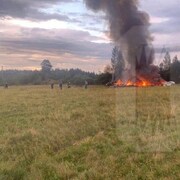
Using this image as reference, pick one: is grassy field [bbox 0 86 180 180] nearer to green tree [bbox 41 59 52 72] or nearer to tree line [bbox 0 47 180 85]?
tree line [bbox 0 47 180 85]

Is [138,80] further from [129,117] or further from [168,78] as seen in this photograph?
[129,117]

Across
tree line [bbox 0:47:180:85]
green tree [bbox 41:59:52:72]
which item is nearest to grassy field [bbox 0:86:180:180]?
tree line [bbox 0:47:180:85]

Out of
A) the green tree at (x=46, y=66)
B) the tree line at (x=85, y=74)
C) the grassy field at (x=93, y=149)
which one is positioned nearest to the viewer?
the grassy field at (x=93, y=149)

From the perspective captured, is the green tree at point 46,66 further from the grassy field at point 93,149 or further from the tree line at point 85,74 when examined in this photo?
the grassy field at point 93,149

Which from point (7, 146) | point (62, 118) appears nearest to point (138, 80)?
point (62, 118)

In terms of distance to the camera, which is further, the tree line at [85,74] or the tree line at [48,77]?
the tree line at [48,77]

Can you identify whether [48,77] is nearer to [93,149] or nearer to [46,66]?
[46,66]

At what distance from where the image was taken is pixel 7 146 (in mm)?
13242

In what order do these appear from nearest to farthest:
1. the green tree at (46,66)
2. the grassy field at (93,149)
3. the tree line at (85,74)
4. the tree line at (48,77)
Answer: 1. the grassy field at (93,149)
2. the tree line at (85,74)
3. the tree line at (48,77)
4. the green tree at (46,66)

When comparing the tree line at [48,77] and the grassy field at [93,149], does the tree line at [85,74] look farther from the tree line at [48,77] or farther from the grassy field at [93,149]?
the grassy field at [93,149]

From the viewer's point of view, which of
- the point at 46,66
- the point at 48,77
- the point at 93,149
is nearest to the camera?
the point at 93,149

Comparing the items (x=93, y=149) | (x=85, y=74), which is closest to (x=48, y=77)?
(x=85, y=74)

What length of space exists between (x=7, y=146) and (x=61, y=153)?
241 cm

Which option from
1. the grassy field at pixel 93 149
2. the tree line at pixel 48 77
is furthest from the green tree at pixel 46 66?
the grassy field at pixel 93 149
